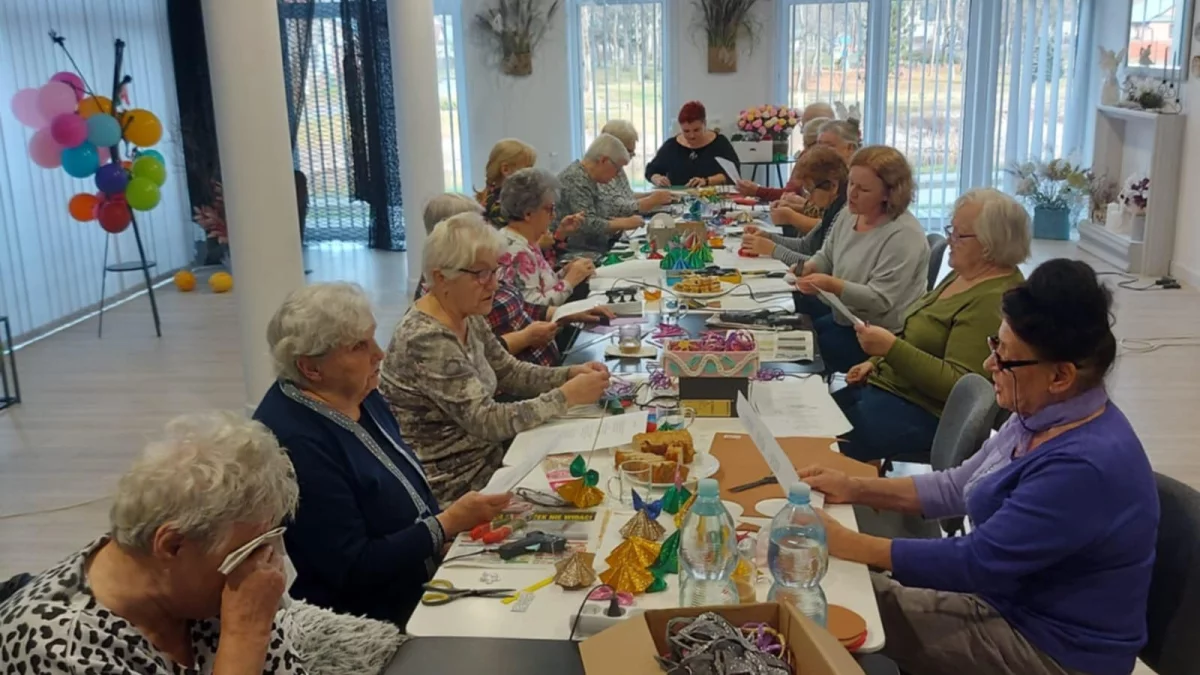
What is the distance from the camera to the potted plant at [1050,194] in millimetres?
8844

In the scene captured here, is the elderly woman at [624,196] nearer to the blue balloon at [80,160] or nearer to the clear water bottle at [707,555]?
the blue balloon at [80,160]

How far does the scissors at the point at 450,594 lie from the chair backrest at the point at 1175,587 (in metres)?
1.24

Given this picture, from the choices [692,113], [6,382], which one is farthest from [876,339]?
[6,382]

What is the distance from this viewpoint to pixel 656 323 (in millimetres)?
3797

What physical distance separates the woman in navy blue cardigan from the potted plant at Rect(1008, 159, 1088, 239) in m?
8.07

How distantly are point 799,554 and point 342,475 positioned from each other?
947mm

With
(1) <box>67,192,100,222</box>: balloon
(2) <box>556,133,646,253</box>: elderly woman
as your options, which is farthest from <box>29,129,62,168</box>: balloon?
(2) <box>556,133,646,253</box>: elderly woman

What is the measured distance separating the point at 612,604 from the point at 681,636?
26 cm

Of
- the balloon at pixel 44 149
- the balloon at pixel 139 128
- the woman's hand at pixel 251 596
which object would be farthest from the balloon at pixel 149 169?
the woman's hand at pixel 251 596

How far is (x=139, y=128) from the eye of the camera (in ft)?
22.1

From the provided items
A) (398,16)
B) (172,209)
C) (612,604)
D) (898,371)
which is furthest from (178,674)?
(172,209)

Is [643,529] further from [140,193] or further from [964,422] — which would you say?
[140,193]

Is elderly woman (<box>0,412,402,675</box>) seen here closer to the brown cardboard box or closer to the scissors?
the scissors

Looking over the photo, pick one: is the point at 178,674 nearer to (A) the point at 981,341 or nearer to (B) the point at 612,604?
(B) the point at 612,604
